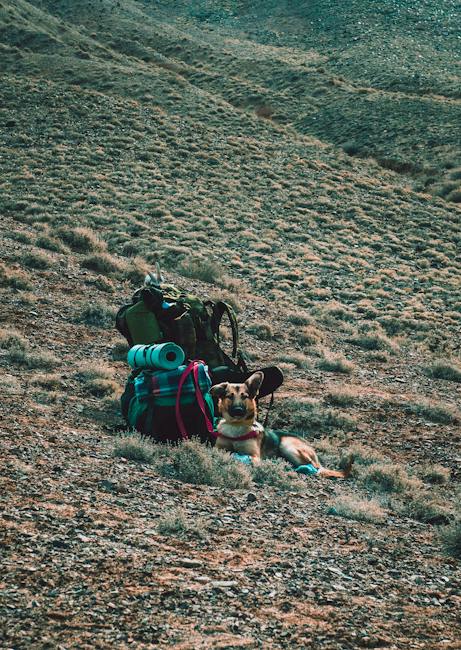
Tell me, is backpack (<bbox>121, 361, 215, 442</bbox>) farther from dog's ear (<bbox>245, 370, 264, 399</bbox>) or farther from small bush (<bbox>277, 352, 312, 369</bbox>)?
small bush (<bbox>277, 352, 312, 369</bbox>)

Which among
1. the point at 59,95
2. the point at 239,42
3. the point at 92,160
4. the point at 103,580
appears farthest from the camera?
the point at 239,42

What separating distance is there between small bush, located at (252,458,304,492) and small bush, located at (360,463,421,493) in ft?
3.02

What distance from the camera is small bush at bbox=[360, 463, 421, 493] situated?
837 cm

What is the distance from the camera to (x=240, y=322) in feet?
52.5

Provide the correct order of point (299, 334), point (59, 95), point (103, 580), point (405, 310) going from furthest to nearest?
1. point (59, 95)
2. point (405, 310)
3. point (299, 334)
4. point (103, 580)

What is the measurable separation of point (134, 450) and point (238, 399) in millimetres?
1375

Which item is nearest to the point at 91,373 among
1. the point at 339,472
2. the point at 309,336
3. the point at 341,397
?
the point at 341,397

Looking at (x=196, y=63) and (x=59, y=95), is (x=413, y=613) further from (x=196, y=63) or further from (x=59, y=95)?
(x=196, y=63)

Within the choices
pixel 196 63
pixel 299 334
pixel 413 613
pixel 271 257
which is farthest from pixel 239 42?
pixel 413 613

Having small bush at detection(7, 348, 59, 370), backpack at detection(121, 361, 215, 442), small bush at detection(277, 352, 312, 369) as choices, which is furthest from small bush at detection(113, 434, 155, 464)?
small bush at detection(277, 352, 312, 369)

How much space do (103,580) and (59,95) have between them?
113ft

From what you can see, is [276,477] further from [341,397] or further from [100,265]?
[100,265]

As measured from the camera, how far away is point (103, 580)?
15.1ft

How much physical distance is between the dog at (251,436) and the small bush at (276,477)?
0.70 ft
